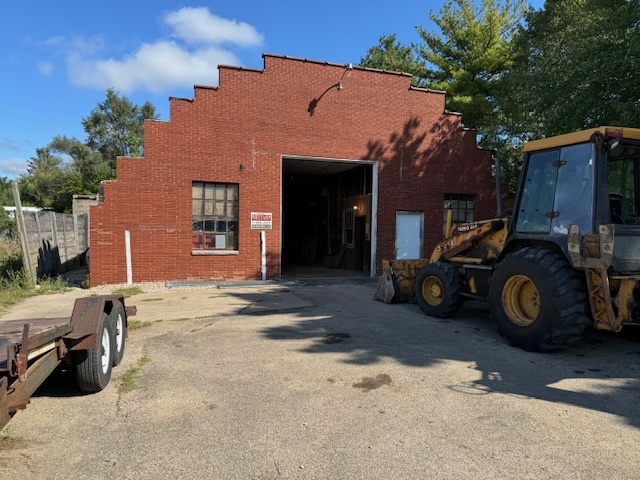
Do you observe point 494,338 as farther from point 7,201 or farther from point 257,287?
point 7,201

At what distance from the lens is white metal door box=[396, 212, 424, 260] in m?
15.2

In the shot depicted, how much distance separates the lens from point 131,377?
498 cm

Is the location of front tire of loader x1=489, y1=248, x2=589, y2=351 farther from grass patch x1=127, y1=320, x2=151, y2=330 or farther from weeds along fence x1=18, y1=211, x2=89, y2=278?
weeds along fence x1=18, y1=211, x2=89, y2=278

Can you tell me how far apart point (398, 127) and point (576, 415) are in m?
12.1

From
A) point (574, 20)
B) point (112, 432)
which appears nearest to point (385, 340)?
point (112, 432)

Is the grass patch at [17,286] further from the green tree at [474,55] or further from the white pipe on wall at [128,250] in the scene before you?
the green tree at [474,55]

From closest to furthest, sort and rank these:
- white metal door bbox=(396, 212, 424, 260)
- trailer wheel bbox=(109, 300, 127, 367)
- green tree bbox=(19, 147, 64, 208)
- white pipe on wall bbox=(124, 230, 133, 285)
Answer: trailer wheel bbox=(109, 300, 127, 367)
white pipe on wall bbox=(124, 230, 133, 285)
white metal door bbox=(396, 212, 424, 260)
green tree bbox=(19, 147, 64, 208)

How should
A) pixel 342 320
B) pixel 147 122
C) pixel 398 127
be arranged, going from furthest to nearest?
1. pixel 398 127
2. pixel 147 122
3. pixel 342 320

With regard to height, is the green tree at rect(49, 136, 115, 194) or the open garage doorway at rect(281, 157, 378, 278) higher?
the green tree at rect(49, 136, 115, 194)

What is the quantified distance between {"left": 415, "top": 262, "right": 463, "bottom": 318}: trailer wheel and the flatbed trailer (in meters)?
5.41

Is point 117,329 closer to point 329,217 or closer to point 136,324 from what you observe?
point 136,324

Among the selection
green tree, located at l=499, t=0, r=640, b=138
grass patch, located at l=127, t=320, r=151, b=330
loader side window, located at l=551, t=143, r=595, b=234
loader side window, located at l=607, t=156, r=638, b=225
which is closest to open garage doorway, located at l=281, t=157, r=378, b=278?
green tree, located at l=499, t=0, r=640, b=138

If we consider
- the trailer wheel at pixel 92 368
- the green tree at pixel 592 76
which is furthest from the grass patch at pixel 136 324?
the green tree at pixel 592 76

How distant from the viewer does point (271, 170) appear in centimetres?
1373
